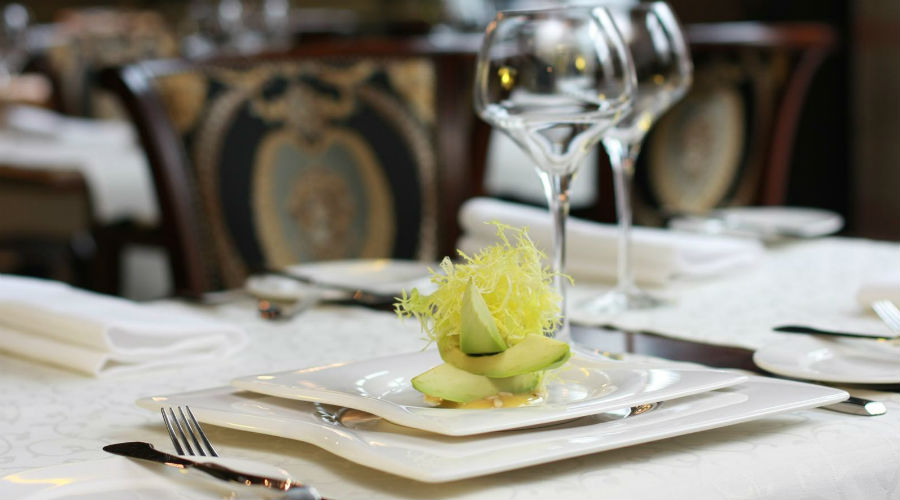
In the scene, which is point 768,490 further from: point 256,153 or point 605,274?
point 256,153

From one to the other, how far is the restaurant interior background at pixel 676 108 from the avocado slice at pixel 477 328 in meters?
1.33

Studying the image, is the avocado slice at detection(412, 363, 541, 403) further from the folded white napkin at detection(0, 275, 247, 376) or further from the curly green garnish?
the folded white napkin at detection(0, 275, 247, 376)

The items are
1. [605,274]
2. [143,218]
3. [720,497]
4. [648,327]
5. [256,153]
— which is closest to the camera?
[720,497]

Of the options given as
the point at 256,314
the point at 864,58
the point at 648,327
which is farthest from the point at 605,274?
the point at 864,58

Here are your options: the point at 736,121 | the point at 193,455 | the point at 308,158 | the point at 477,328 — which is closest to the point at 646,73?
the point at 477,328

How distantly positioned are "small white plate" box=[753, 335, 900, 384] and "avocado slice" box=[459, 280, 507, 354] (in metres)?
0.21

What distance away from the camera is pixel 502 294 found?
1.94 ft

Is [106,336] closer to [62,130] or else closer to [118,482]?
[118,482]

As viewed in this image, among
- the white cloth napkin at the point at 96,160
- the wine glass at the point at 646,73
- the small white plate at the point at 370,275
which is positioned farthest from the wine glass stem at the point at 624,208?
the white cloth napkin at the point at 96,160

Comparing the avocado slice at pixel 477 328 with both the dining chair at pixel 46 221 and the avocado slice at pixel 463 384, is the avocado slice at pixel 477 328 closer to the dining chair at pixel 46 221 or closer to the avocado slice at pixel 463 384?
the avocado slice at pixel 463 384

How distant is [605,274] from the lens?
1.07 meters

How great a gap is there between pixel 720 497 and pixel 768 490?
3 cm

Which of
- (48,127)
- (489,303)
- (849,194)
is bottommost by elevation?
(849,194)

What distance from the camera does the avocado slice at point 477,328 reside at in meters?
0.56
